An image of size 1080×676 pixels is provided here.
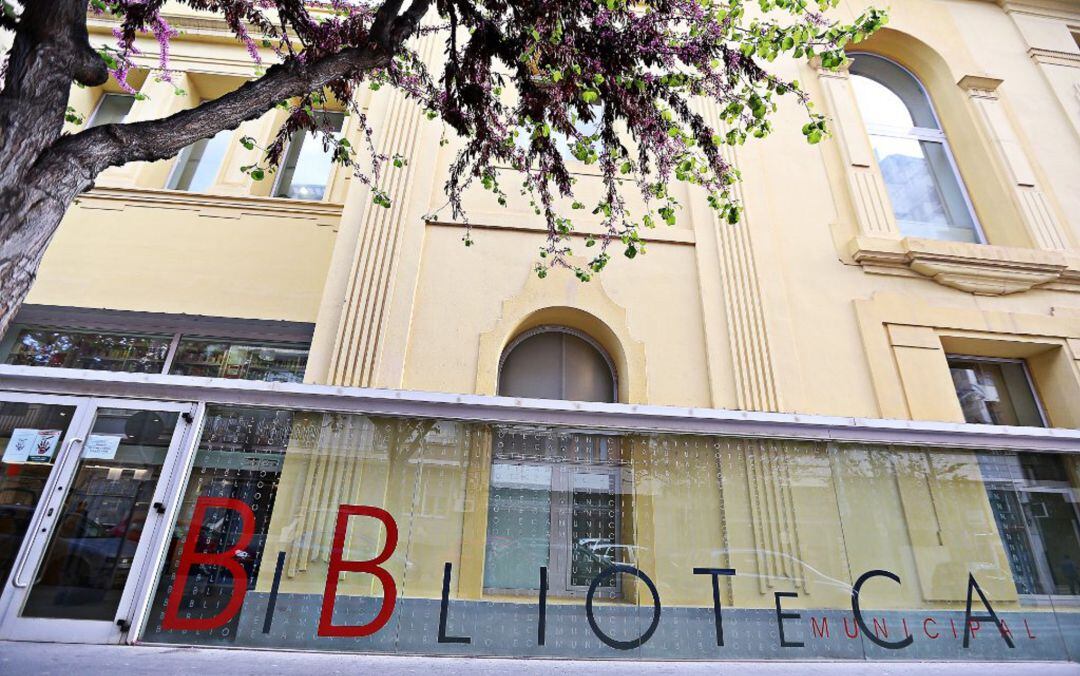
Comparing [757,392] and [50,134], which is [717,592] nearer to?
[757,392]

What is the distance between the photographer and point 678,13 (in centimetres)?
528

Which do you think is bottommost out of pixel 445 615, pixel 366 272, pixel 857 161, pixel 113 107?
pixel 445 615

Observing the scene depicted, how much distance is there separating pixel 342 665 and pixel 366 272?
426cm

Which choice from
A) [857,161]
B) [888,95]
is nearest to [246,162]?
[857,161]

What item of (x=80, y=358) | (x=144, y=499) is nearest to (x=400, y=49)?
(x=144, y=499)

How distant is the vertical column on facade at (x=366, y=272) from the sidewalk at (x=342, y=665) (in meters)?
2.77

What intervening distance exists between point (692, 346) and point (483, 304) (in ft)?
8.88

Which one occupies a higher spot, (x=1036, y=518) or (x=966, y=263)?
(x=966, y=263)

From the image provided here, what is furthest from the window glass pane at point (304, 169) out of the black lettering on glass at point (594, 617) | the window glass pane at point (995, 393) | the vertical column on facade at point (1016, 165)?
the vertical column on facade at point (1016, 165)

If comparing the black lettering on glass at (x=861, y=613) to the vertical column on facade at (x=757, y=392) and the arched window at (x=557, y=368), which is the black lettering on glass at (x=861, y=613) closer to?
the vertical column on facade at (x=757, y=392)

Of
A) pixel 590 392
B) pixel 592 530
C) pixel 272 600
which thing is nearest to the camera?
pixel 272 600

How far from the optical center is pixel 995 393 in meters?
7.14

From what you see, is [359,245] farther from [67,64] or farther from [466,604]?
[466,604]

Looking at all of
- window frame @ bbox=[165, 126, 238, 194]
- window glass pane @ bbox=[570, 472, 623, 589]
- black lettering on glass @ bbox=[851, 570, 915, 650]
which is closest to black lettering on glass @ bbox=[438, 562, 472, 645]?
window glass pane @ bbox=[570, 472, 623, 589]
